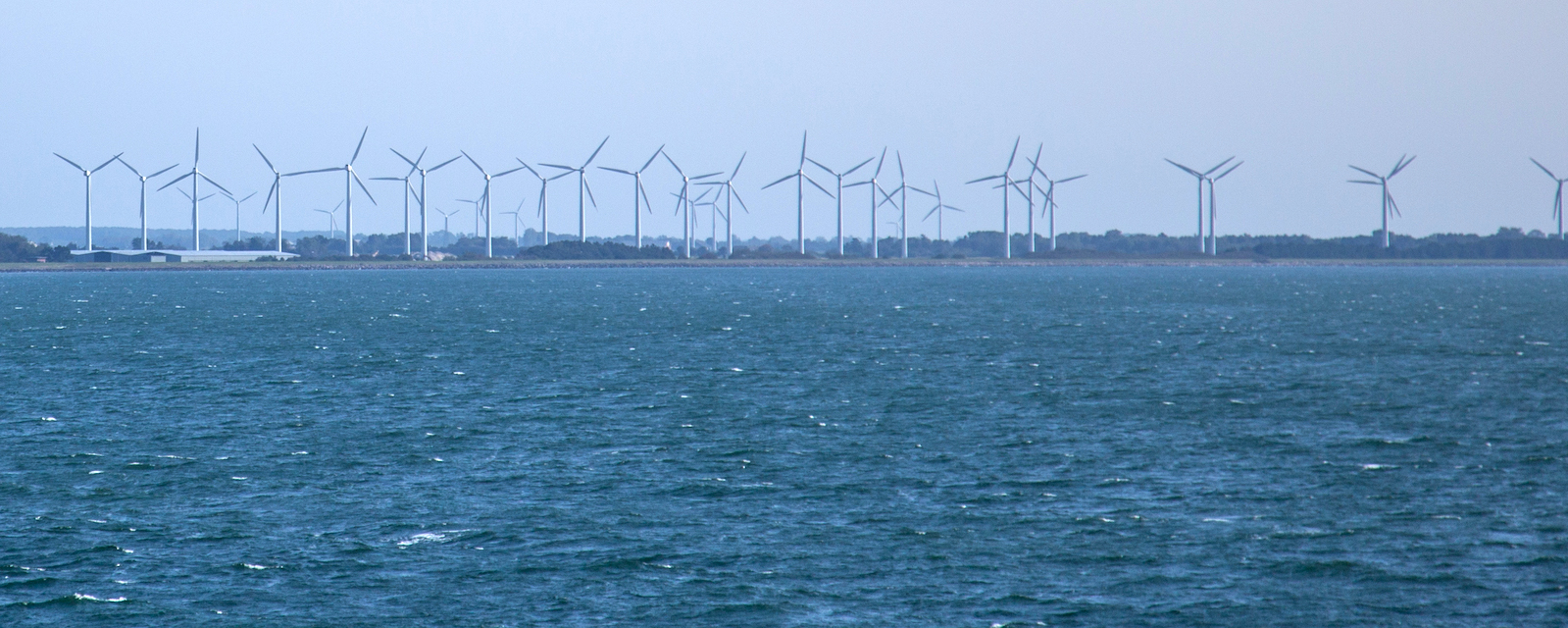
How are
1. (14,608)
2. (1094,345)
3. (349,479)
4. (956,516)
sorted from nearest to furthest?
(14,608), (956,516), (349,479), (1094,345)

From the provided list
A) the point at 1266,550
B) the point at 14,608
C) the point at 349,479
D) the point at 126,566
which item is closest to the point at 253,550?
Answer: the point at 126,566

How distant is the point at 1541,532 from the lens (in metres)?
37.5

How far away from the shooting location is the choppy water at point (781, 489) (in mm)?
31406

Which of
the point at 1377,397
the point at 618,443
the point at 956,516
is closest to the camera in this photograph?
the point at 956,516

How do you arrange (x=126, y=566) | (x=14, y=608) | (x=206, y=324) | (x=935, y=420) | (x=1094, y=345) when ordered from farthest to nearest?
1. (x=206, y=324)
2. (x=1094, y=345)
3. (x=935, y=420)
4. (x=126, y=566)
5. (x=14, y=608)

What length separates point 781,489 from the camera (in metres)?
43.9

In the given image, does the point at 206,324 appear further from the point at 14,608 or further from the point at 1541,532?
the point at 1541,532

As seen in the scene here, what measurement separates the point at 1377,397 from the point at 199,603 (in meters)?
57.1

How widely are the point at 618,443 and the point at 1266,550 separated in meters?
25.1

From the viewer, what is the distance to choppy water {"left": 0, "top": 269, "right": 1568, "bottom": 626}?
3141 cm

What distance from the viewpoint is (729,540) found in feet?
120

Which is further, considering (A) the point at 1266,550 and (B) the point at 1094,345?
(B) the point at 1094,345

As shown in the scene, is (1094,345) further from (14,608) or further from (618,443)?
(14,608)

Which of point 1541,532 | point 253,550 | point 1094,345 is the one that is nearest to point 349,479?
point 253,550
